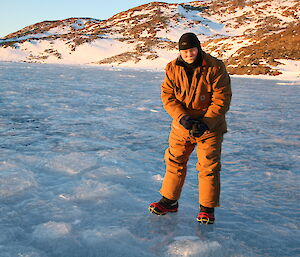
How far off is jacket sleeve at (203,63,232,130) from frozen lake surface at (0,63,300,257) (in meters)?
0.91

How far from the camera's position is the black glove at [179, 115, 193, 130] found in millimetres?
2289

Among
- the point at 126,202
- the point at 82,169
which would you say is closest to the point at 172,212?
the point at 126,202

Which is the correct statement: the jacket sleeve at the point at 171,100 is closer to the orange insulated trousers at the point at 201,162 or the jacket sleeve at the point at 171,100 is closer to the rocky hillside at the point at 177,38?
the orange insulated trousers at the point at 201,162

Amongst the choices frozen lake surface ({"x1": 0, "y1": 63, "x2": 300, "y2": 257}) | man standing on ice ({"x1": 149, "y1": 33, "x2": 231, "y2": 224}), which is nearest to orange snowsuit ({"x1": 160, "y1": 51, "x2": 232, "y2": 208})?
man standing on ice ({"x1": 149, "y1": 33, "x2": 231, "y2": 224})

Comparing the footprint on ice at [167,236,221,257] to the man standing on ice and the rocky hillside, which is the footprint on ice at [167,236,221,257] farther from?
the rocky hillside

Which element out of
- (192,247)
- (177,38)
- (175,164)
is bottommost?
(192,247)

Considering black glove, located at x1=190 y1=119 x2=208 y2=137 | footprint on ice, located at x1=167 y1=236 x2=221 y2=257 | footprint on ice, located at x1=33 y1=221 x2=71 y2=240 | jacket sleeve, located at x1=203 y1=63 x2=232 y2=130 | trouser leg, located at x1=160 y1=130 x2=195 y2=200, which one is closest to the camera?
footprint on ice, located at x1=167 y1=236 x2=221 y2=257

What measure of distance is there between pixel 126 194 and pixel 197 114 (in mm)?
1110

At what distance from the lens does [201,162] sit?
2.54m

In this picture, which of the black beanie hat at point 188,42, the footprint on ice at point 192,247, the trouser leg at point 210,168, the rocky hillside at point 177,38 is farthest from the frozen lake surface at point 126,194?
the rocky hillside at point 177,38

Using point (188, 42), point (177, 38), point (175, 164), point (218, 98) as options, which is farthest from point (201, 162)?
point (177, 38)

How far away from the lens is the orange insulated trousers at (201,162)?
247cm

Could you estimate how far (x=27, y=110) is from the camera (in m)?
7.09

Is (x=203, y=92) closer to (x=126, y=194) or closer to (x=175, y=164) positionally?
(x=175, y=164)
